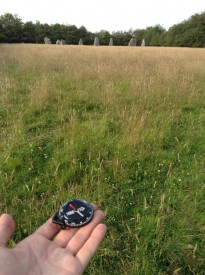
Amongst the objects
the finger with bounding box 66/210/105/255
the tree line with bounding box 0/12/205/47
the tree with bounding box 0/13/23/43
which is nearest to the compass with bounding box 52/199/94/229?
the finger with bounding box 66/210/105/255

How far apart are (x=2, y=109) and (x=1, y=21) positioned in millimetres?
68399

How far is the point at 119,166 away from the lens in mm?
3838

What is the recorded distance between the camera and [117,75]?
8.85 meters

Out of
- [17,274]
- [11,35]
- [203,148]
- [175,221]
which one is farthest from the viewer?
[11,35]

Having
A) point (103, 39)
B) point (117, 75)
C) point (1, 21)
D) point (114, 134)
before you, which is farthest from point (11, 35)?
point (114, 134)

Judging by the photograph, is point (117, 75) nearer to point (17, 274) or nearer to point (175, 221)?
point (175, 221)

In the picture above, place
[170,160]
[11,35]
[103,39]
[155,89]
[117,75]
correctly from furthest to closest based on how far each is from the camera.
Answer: [103,39] < [11,35] < [117,75] < [155,89] < [170,160]

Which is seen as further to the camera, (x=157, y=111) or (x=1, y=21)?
(x=1, y=21)

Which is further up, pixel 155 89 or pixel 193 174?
pixel 155 89

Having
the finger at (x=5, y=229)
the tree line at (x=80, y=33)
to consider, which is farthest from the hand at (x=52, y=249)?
the tree line at (x=80, y=33)

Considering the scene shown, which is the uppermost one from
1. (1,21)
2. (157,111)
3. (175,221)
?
(1,21)

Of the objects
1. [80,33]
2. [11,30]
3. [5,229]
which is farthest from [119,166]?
[80,33]

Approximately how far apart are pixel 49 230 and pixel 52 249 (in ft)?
0.55

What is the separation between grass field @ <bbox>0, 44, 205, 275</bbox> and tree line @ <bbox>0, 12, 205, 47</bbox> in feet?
183
